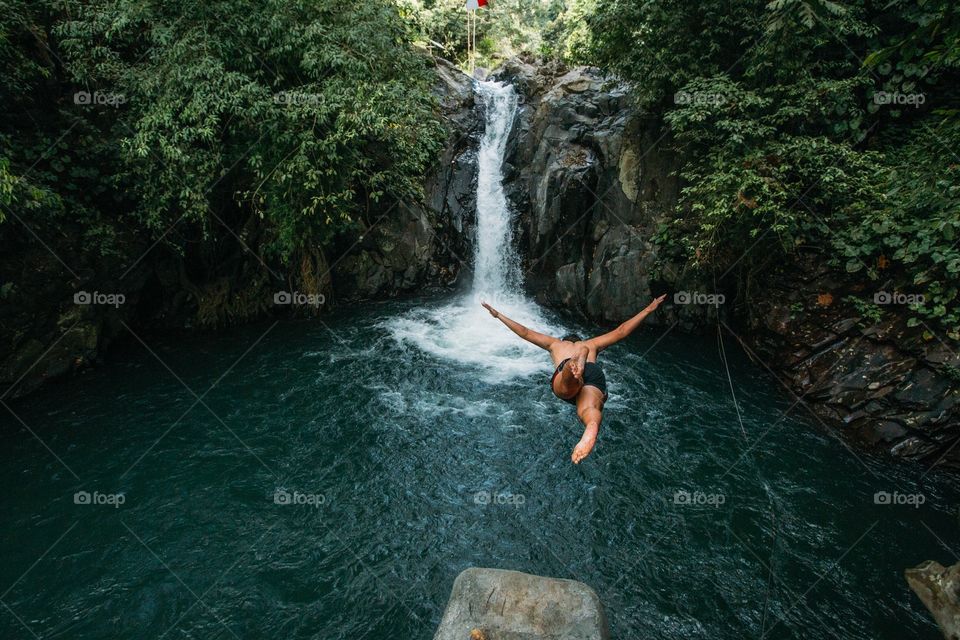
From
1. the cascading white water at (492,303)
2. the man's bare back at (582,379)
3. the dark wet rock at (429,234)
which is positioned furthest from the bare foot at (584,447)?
the dark wet rock at (429,234)

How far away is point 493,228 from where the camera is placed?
13.0 meters

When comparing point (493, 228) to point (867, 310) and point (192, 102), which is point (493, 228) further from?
point (867, 310)

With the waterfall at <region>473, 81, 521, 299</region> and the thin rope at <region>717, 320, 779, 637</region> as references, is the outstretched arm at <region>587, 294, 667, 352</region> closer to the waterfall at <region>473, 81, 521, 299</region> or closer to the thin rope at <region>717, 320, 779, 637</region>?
the thin rope at <region>717, 320, 779, 637</region>

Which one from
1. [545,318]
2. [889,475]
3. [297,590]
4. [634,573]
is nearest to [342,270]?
[545,318]

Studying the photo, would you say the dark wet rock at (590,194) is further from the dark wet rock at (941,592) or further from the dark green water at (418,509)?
the dark wet rock at (941,592)

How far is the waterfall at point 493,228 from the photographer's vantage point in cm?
1263

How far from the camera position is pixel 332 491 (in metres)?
5.70

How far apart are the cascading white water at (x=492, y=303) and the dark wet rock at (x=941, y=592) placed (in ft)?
18.5

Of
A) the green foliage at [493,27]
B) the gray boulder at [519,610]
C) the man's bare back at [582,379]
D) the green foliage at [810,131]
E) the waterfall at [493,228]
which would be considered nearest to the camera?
the gray boulder at [519,610]

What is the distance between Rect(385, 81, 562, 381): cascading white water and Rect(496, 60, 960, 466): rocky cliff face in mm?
519

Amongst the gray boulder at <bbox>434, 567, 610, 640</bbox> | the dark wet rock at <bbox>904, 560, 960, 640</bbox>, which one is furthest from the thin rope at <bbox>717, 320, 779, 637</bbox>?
the gray boulder at <bbox>434, 567, 610, 640</bbox>

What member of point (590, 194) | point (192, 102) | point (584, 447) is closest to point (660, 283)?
point (590, 194)

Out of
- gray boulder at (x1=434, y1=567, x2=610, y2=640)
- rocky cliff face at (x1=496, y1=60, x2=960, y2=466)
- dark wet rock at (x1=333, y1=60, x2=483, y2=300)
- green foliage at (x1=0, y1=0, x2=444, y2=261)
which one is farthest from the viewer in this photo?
dark wet rock at (x1=333, y1=60, x2=483, y2=300)

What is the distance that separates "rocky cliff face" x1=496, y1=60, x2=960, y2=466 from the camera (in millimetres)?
6258
